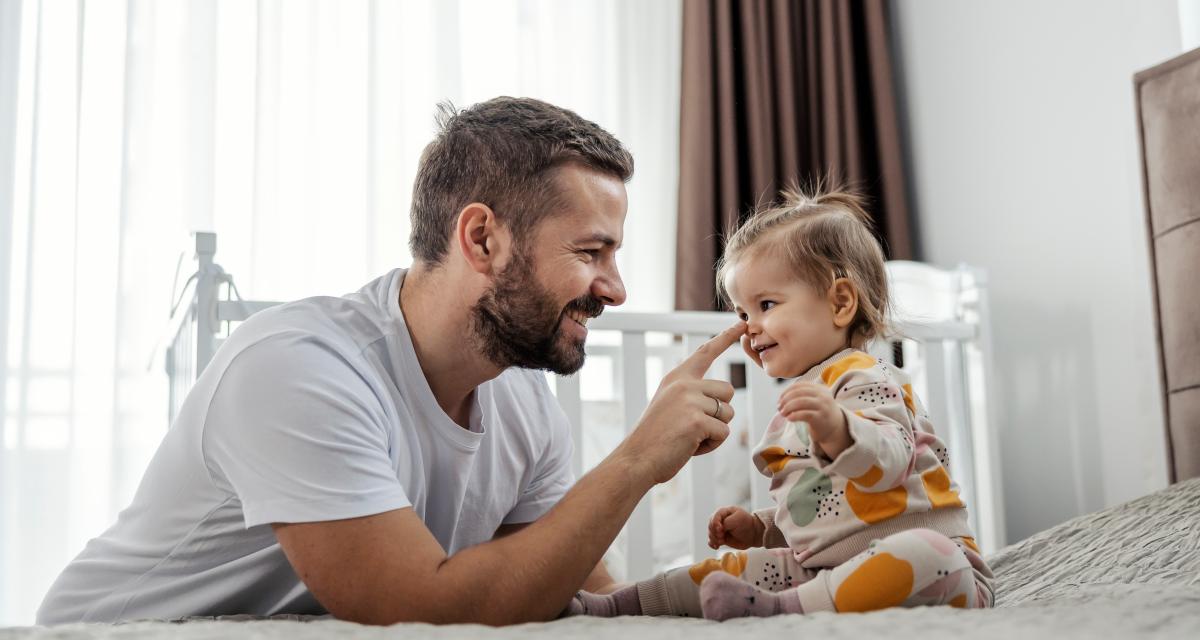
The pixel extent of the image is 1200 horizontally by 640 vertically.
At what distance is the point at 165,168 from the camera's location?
2400mm

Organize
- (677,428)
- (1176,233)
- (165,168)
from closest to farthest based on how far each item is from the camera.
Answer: (677,428), (1176,233), (165,168)

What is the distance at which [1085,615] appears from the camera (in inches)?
28.2

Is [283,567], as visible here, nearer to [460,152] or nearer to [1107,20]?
[460,152]

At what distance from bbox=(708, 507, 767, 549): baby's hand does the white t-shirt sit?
0.25 metres

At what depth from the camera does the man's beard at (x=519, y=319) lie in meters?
1.20

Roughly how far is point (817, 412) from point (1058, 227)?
1820 mm

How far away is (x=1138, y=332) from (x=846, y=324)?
1313 mm

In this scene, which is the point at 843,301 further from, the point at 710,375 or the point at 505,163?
the point at 710,375

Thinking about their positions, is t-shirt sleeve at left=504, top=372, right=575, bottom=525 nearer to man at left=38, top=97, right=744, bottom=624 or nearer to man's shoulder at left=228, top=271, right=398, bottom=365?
man at left=38, top=97, right=744, bottom=624

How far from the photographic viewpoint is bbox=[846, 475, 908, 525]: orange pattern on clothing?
42.0 inches

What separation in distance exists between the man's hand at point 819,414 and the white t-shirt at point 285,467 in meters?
0.37

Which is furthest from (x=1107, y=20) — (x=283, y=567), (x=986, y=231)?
(x=283, y=567)

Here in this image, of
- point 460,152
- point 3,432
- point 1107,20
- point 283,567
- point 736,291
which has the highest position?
point 1107,20

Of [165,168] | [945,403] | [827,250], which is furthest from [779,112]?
[827,250]
